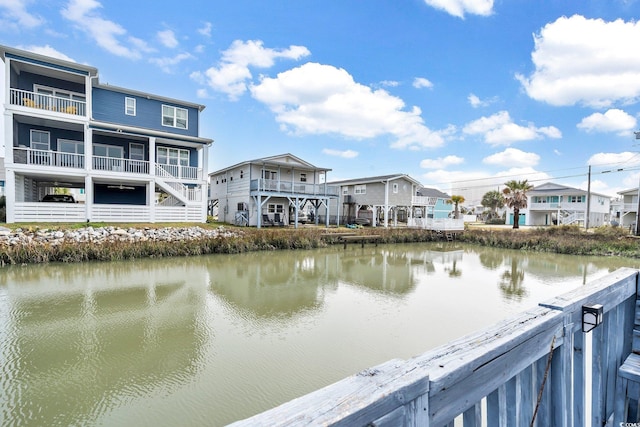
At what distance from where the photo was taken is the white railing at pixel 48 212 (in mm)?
16219

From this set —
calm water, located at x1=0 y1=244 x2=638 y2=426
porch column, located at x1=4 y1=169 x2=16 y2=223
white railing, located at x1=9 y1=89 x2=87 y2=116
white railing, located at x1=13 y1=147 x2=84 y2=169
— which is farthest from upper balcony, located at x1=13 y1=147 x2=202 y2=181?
calm water, located at x1=0 y1=244 x2=638 y2=426

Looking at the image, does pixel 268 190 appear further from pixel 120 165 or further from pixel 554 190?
pixel 554 190

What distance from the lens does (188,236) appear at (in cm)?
1756

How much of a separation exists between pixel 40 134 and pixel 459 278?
79.7ft

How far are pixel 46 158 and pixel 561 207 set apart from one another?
50.1 m

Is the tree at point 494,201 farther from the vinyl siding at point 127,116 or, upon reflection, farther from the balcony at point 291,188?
the vinyl siding at point 127,116

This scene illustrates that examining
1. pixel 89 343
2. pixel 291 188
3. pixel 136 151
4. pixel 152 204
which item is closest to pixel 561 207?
pixel 291 188

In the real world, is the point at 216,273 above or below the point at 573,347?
below

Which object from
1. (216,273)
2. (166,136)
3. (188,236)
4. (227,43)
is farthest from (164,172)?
(216,273)

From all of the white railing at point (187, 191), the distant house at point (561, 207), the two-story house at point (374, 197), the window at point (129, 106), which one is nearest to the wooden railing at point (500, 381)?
the white railing at point (187, 191)

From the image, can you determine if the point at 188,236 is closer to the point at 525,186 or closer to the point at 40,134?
the point at 40,134

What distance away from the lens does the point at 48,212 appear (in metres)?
16.9

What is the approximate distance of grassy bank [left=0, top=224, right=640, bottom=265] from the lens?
1288cm

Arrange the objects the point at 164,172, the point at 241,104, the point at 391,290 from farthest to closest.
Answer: the point at 241,104 → the point at 164,172 → the point at 391,290
